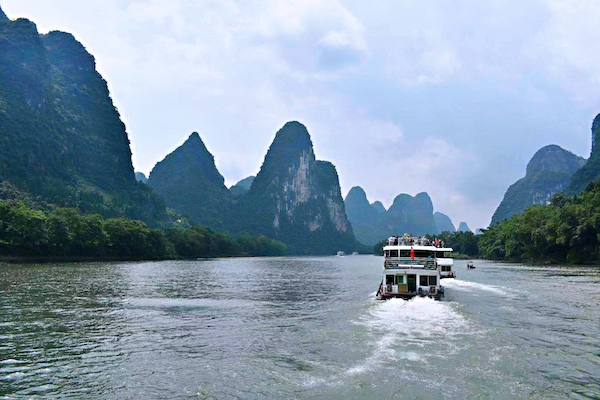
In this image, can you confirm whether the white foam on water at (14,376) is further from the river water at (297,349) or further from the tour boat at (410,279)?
the tour boat at (410,279)

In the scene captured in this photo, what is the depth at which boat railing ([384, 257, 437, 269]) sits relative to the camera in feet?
116

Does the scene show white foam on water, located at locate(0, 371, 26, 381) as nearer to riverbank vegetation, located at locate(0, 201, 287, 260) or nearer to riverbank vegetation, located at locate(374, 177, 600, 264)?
riverbank vegetation, located at locate(0, 201, 287, 260)

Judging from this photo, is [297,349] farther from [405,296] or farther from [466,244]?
[466,244]

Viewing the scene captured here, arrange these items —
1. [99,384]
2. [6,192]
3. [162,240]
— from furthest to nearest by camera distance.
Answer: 1. [6,192]
2. [162,240]
3. [99,384]

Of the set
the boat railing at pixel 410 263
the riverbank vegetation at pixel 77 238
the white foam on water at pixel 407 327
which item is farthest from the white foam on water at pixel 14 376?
the riverbank vegetation at pixel 77 238

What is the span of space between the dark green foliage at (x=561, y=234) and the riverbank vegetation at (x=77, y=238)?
91286mm

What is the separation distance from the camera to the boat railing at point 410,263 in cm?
3531

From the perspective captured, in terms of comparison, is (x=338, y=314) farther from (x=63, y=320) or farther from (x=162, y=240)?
(x=162, y=240)

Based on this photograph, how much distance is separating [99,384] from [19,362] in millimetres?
4184

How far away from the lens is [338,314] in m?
28.4

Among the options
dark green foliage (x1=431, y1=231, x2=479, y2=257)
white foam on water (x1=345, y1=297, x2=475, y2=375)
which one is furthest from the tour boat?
dark green foliage (x1=431, y1=231, x2=479, y2=257)

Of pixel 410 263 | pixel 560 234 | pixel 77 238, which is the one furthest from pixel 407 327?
pixel 77 238

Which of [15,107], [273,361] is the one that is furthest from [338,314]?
[15,107]

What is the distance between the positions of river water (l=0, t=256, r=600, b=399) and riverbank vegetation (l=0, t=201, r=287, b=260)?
188 ft
